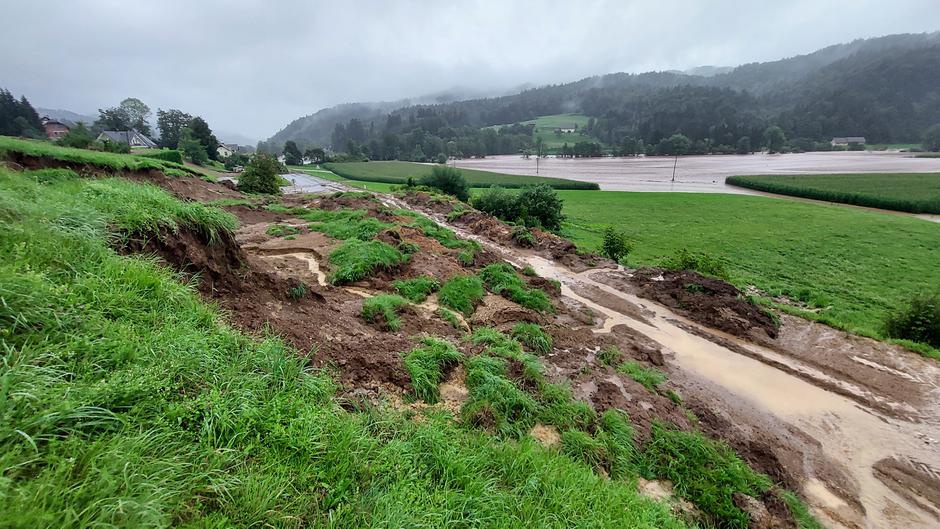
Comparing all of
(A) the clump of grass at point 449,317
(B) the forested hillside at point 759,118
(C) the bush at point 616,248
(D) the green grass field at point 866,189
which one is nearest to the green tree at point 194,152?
(C) the bush at point 616,248

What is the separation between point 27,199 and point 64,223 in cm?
81

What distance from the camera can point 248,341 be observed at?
446 centimetres

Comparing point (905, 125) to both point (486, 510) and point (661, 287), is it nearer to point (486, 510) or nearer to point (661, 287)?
point (661, 287)

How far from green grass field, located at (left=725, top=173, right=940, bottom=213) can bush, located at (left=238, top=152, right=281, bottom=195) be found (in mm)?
65610

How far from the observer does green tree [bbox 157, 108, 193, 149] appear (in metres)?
85.9

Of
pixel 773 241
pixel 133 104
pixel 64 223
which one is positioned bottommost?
pixel 773 241

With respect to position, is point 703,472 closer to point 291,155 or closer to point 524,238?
point 524,238

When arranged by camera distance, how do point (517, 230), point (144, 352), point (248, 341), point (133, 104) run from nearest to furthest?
1. point (144, 352)
2. point (248, 341)
3. point (517, 230)
4. point (133, 104)

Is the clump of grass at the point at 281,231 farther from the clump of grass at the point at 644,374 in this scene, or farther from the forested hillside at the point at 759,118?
the forested hillside at the point at 759,118

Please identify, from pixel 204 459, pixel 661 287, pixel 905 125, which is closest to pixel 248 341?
pixel 204 459

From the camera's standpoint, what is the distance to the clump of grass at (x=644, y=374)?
8.38 meters

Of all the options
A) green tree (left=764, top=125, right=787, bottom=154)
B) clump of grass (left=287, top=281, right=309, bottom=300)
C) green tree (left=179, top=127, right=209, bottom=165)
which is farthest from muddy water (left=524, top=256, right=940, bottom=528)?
green tree (left=764, top=125, right=787, bottom=154)

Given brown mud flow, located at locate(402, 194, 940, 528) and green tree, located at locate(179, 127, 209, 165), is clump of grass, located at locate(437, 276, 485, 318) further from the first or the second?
green tree, located at locate(179, 127, 209, 165)

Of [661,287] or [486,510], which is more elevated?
[486,510]
